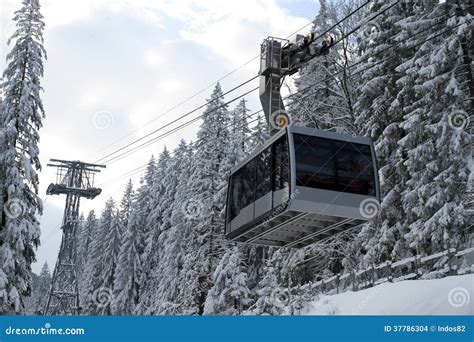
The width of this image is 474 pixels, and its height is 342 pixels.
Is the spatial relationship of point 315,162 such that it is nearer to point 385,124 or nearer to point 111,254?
point 385,124

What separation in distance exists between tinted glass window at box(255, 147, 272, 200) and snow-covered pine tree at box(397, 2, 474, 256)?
878 centimetres

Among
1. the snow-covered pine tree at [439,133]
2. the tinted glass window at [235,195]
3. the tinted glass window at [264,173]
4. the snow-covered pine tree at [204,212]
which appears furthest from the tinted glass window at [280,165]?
the snow-covered pine tree at [204,212]

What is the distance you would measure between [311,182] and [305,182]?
17 centimetres

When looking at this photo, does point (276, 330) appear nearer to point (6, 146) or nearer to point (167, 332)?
point (167, 332)

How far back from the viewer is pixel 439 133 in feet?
76.6

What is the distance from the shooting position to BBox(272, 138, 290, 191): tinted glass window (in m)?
14.8

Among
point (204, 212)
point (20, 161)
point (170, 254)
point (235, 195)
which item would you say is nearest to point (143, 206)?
point (170, 254)

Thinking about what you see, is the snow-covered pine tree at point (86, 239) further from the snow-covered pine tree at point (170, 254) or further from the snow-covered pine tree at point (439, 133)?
the snow-covered pine tree at point (439, 133)

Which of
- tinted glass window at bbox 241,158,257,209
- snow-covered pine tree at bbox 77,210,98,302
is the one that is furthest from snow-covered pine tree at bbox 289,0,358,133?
snow-covered pine tree at bbox 77,210,98,302

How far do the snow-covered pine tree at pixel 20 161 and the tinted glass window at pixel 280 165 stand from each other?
1306 centimetres

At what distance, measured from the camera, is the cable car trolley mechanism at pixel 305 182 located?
1462cm

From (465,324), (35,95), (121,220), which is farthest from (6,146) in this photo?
(121,220)

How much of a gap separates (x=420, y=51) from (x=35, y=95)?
54.9 feet

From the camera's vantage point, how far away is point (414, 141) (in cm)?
2511
